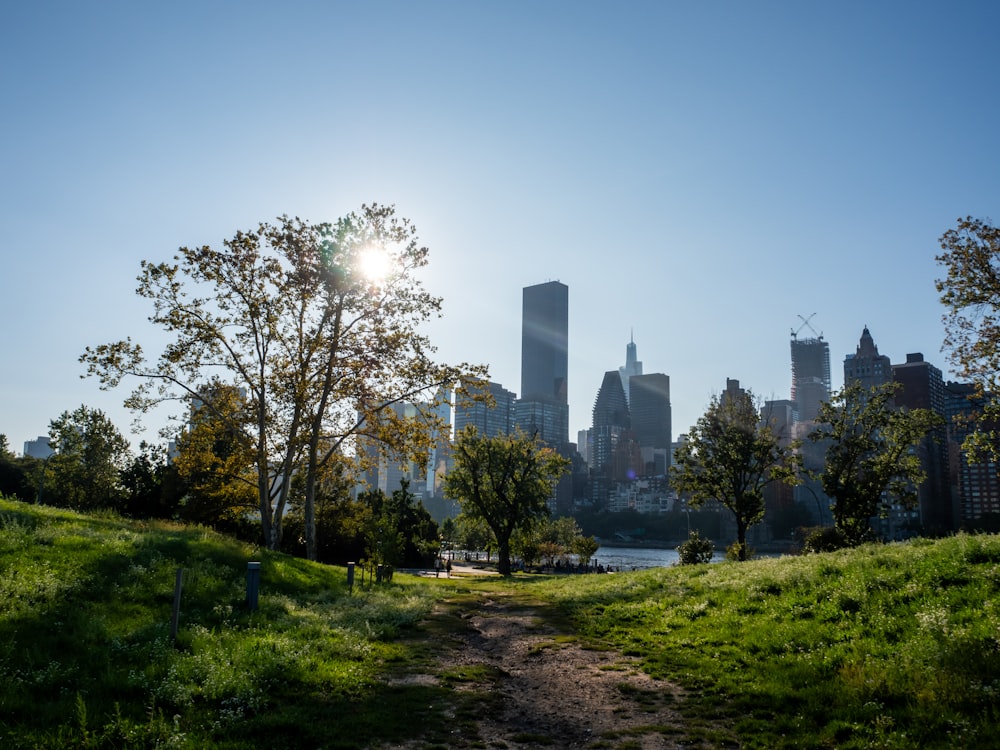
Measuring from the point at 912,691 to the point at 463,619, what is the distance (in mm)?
13175

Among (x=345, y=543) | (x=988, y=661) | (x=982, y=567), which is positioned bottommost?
(x=345, y=543)

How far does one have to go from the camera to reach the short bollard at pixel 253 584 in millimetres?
14469

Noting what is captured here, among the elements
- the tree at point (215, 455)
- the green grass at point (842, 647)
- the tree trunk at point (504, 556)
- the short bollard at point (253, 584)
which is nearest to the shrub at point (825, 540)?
the green grass at point (842, 647)

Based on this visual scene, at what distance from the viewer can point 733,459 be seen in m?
48.4

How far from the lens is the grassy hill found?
755 centimetres

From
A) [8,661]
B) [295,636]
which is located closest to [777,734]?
[295,636]

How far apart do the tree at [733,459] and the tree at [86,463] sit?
55457 millimetres

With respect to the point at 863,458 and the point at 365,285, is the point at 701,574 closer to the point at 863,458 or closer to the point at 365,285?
the point at 365,285

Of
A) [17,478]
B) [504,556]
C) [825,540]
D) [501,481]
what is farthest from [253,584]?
[17,478]

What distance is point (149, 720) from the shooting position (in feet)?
24.9

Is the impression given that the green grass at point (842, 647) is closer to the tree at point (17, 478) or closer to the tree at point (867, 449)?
the tree at point (867, 449)

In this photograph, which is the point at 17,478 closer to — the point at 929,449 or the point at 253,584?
the point at 253,584

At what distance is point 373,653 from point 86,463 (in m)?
69.5

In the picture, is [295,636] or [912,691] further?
[295,636]
